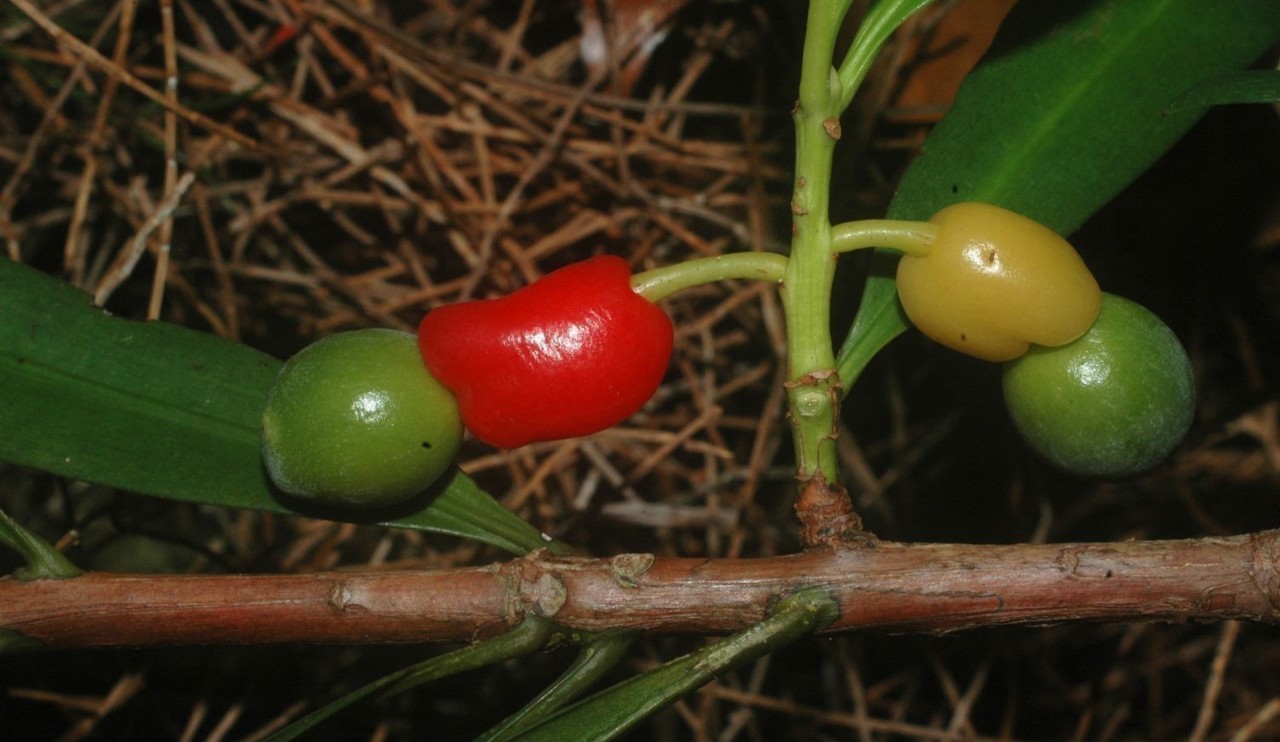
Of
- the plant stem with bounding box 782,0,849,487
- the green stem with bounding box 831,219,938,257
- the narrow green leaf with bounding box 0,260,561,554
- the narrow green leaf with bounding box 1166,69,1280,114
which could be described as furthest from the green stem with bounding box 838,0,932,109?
the narrow green leaf with bounding box 0,260,561,554

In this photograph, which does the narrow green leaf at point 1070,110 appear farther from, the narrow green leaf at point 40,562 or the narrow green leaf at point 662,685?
the narrow green leaf at point 40,562

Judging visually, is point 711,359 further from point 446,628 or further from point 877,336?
point 446,628

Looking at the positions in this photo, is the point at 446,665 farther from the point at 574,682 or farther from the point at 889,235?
the point at 889,235

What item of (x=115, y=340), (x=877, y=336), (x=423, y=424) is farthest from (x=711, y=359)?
(x=115, y=340)

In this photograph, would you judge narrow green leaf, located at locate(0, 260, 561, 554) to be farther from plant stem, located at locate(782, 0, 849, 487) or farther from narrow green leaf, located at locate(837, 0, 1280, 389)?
narrow green leaf, located at locate(837, 0, 1280, 389)

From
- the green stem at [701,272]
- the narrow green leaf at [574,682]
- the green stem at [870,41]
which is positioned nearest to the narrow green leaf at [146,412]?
the narrow green leaf at [574,682]

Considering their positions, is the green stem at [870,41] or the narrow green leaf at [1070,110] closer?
the green stem at [870,41]

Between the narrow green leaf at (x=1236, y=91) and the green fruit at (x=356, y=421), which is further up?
the narrow green leaf at (x=1236, y=91)

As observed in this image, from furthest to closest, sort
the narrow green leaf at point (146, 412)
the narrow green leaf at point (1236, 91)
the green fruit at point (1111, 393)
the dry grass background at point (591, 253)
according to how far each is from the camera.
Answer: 1. the dry grass background at point (591, 253)
2. the narrow green leaf at point (146, 412)
3. the green fruit at point (1111, 393)
4. the narrow green leaf at point (1236, 91)
